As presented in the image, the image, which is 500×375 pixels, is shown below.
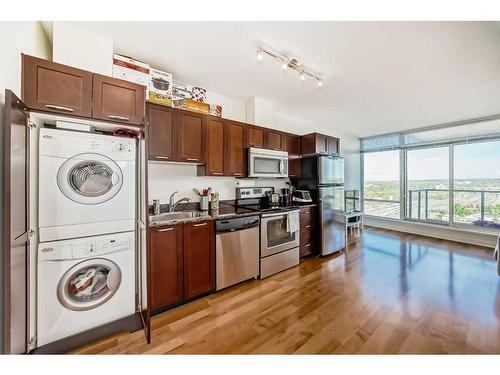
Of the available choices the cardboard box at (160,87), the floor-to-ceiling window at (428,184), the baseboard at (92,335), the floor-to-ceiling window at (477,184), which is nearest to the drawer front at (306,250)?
the baseboard at (92,335)

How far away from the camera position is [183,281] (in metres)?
2.03

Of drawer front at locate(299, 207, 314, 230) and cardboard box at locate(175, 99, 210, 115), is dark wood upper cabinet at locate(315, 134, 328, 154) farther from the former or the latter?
cardboard box at locate(175, 99, 210, 115)

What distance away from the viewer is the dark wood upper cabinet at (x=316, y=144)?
349cm

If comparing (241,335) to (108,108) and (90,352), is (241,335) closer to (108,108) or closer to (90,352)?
(90,352)

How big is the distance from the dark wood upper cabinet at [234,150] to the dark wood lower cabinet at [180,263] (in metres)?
0.90

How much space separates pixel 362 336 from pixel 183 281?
1.69 metres

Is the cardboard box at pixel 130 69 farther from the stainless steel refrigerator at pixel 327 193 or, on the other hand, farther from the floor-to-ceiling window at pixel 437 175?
the floor-to-ceiling window at pixel 437 175

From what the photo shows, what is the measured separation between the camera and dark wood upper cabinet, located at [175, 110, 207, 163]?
2.32 meters

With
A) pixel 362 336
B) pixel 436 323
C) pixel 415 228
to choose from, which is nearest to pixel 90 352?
pixel 362 336

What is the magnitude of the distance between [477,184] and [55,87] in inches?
270

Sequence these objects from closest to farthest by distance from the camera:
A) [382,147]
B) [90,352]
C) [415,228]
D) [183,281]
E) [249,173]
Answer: [90,352] < [183,281] < [249,173] < [415,228] < [382,147]

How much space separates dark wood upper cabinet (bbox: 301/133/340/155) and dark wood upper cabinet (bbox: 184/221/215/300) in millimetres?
2291

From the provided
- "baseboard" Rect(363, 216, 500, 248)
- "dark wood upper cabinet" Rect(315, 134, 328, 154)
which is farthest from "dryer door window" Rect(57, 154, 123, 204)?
"baseboard" Rect(363, 216, 500, 248)

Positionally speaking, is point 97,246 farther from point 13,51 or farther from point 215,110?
point 215,110
